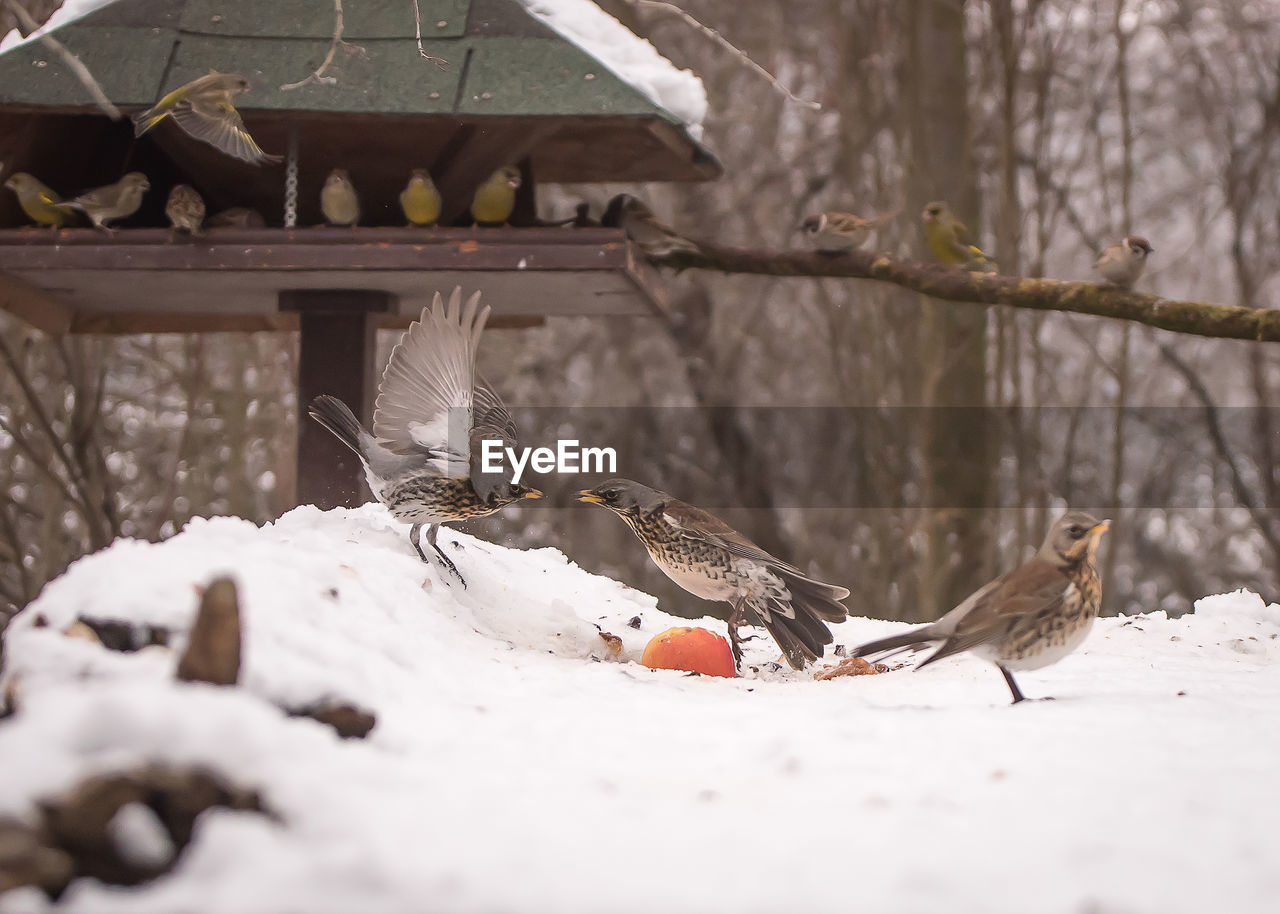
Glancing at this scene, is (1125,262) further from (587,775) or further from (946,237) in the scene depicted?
(587,775)

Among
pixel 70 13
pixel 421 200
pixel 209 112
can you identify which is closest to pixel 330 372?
pixel 421 200

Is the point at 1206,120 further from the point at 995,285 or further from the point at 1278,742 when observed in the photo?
the point at 1278,742

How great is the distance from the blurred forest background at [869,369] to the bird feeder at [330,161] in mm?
1816

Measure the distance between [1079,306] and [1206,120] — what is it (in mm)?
4811

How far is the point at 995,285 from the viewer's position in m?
4.30

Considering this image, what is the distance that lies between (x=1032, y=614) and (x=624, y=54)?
2450 mm

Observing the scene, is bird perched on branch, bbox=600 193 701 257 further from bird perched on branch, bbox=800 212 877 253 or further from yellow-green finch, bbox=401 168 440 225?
yellow-green finch, bbox=401 168 440 225

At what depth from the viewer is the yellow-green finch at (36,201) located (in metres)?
4.04

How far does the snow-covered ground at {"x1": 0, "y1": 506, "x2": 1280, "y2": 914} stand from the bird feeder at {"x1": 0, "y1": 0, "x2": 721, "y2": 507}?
4.33 feet

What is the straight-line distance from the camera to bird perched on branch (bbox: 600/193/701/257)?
4465 millimetres

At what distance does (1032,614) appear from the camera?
2701 mm

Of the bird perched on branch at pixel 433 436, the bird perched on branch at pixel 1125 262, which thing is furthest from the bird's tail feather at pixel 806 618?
the bird perched on branch at pixel 1125 262

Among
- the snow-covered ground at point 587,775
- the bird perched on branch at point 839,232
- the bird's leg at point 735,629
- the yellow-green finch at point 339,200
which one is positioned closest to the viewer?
the snow-covered ground at point 587,775

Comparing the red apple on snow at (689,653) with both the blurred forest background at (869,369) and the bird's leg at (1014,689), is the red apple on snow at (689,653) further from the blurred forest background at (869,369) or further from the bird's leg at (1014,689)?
the blurred forest background at (869,369)
